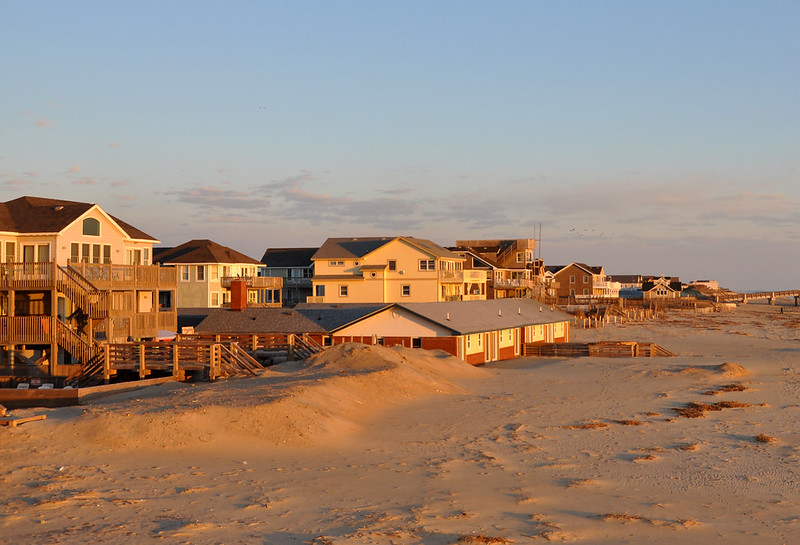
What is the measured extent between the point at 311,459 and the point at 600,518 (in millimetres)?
9289

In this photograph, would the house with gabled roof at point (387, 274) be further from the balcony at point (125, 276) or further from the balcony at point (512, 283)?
the balcony at point (125, 276)

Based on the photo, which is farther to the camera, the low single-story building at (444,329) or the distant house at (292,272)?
the distant house at (292,272)

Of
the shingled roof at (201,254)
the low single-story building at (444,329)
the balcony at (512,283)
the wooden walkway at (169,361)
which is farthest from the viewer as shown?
the balcony at (512,283)

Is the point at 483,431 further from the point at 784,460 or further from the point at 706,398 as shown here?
the point at 706,398

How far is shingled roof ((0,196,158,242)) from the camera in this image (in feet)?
144

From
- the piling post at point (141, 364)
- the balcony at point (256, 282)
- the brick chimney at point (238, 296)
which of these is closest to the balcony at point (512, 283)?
the balcony at point (256, 282)

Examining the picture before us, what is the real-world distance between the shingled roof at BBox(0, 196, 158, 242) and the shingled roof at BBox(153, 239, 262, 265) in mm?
33705

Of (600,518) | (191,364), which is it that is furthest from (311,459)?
(191,364)

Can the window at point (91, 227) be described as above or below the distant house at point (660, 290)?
above

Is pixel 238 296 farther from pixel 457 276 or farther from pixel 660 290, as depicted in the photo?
pixel 660 290

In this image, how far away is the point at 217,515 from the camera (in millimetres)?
17375

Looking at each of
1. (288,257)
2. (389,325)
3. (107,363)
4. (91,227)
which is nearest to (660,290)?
(288,257)

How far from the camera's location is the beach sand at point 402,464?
16.8 metres

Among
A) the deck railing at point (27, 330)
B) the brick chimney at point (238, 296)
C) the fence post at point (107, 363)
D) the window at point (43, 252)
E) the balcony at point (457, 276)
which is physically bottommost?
the fence post at point (107, 363)
